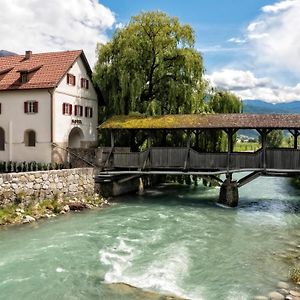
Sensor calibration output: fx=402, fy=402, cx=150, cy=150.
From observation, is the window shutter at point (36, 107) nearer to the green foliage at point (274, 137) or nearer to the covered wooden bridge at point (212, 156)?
the covered wooden bridge at point (212, 156)

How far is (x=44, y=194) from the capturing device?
17484 mm

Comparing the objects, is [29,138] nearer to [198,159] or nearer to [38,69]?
[38,69]

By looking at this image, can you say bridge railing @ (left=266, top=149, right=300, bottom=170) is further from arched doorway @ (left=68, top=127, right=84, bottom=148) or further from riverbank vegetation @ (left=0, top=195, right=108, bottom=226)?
arched doorway @ (left=68, top=127, right=84, bottom=148)

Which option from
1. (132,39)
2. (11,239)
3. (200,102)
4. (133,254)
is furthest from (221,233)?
(132,39)

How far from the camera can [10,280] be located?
975 centimetres

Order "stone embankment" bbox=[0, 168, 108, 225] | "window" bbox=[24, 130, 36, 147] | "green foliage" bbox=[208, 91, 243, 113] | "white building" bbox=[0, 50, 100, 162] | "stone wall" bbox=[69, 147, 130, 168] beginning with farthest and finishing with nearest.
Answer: "green foliage" bbox=[208, 91, 243, 113], "window" bbox=[24, 130, 36, 147], "white building" bbox=[0, 50, 100, 162], "stone wall" bbox=[69, 147, 130, 168], "stone embankment" bbox=[0, 168, 108, 225]

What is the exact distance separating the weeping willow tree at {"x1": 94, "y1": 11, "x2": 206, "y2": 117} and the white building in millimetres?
2130

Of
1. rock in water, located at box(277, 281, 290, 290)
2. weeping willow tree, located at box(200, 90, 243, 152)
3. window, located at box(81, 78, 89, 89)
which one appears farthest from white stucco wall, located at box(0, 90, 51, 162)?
rock in water, located at box(277, 281, 290, 290)

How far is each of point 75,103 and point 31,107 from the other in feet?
9.37

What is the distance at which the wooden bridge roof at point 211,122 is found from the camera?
19.0 meters

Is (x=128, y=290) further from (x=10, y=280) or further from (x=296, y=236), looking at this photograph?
(x=296, y=236)

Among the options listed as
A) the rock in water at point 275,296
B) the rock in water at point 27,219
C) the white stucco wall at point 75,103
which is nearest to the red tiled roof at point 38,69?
the white stucco wall at point 75,103

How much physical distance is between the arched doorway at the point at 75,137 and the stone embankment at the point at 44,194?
6.45m

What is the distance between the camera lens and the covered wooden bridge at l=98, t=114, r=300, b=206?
19.2 meters
